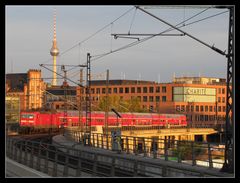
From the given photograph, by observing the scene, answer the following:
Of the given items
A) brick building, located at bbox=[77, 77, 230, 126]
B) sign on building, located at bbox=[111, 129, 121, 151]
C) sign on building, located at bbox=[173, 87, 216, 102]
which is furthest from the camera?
sign on building, located at bbox=[173, 87, 216, 102]

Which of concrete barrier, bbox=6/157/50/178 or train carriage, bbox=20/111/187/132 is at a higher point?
train carriage, bbox=20/111/187/132

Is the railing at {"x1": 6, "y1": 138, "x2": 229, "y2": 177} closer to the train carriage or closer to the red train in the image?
the red train

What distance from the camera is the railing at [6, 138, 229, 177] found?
1529 cm

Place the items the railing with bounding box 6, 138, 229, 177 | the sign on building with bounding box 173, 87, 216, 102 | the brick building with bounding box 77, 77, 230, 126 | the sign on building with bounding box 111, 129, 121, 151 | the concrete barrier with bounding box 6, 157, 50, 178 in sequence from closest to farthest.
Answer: the railing with bounding box 6, 138, 229, 177, the concrete barrier with bounding box 6, 157, 50, 178, the sign on building with bounding box 111, 129, 121, 151, the brick building with bounding box 77, 77, 230, 126, the sign on building with bounding box 173, 87, 216, 102

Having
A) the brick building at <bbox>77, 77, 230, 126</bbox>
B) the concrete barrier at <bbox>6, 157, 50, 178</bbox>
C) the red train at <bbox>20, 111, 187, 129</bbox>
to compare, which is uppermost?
the brick building at <bbox>77, 77, 230, 126</bbox>

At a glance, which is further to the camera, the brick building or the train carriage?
the brick building

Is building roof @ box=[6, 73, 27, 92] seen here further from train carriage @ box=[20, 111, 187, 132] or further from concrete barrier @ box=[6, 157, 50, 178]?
concrete barrier @ box=[6, 157, 50, 178]

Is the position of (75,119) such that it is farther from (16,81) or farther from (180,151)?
(16,81)

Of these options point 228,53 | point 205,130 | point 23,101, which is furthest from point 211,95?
point 228,53

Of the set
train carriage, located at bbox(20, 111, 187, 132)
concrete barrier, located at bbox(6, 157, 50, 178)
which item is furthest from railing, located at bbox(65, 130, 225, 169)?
train carriage, located at bbox(20, 111, 187, 132)

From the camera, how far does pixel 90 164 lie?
62.1 ft

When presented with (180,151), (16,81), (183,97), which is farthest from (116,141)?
(16,81)

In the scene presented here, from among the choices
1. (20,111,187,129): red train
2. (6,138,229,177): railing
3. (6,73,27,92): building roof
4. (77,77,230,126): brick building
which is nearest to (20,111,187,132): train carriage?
(20,111,187,129): red train

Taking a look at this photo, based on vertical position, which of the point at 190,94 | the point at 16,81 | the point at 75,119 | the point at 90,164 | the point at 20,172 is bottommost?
the point at 20,172
